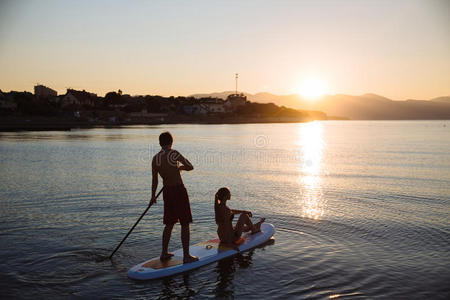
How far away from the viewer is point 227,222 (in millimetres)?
8758

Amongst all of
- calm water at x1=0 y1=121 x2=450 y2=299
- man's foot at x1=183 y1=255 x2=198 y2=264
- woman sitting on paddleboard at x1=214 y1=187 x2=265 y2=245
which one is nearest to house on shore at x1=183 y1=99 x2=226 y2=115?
calm water at x1=0 y1=121 x2=450 y2=299

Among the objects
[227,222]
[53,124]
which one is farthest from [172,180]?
[53,124]

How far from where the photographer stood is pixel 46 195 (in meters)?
15.7

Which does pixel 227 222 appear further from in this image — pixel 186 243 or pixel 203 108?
pixel 203 108

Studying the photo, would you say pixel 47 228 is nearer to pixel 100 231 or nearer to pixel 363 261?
pixel 100 231

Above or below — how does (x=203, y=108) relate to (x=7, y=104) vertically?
above

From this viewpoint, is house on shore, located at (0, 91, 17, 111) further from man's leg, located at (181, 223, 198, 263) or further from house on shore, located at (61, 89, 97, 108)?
man's leg, located at (181, 223, 198, 263)

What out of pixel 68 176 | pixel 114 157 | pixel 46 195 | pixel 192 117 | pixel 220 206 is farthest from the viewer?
pixel 192 117

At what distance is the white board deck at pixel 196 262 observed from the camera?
745cm

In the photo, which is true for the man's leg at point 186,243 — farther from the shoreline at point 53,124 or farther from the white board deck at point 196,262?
the shoreline at point 53,124

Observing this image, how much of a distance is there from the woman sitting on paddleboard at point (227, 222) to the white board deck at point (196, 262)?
0.63 feet

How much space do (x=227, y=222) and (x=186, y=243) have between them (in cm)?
133

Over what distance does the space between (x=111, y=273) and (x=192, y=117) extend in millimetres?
146867

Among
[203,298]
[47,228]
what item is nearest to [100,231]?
[47,228]
